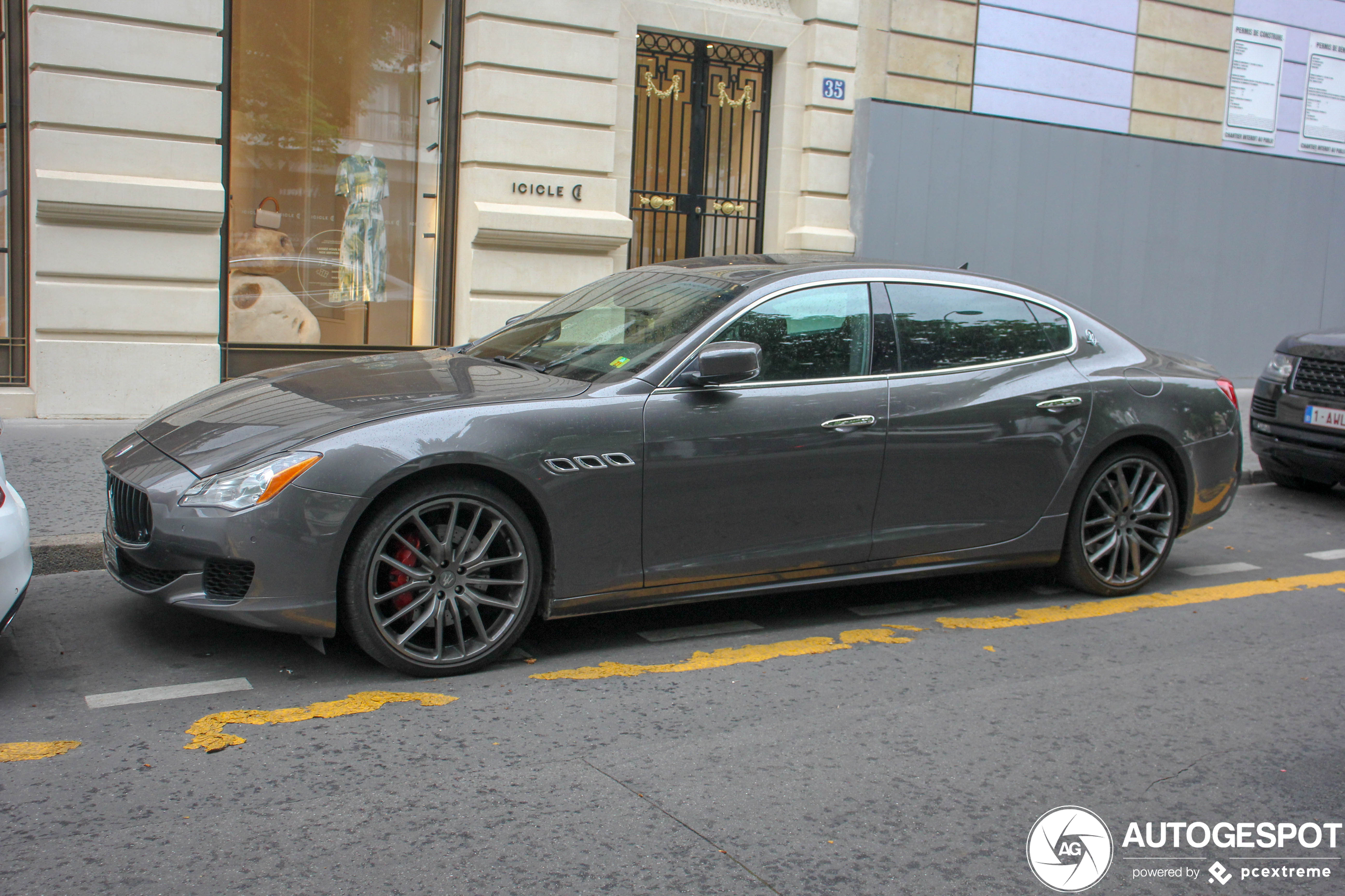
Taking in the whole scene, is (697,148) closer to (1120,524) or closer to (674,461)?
(1120,524)

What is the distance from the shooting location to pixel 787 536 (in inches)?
192

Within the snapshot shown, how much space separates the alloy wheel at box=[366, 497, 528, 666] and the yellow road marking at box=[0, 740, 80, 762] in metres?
1.02

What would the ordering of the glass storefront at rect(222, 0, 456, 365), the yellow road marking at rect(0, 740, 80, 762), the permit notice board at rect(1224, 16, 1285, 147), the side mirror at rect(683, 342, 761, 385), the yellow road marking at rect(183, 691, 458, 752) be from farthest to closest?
the permit notice board at rect(1224, 16, 1285, 147) < the glass storefront at rect(222, 0, 456, 365) < the side mirror at rect(683, 342, 761, 385) < the yellow road marking at rect(183, 691, 458, 752) < the yellow road marking at rect(0, 740, 80, 762)

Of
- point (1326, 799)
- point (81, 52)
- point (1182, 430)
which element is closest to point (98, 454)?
point (81, 52)

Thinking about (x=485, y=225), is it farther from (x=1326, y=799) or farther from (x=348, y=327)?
(x=1326, y=799)

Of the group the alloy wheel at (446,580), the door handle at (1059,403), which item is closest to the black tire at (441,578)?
the alloy wheel at (446,580)

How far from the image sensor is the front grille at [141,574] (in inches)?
164

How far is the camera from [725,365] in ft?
14.9

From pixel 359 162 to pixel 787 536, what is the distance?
7.59 metres

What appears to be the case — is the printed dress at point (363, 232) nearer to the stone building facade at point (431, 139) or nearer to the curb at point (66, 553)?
the stone building facade at point (431, 139)

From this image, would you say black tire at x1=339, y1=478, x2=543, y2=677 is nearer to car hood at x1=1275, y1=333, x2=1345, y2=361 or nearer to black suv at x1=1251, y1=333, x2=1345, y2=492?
black suv at x1=1251, y1=333, x2=1345, y2=492

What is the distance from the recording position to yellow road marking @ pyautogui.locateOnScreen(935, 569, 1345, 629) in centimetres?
539

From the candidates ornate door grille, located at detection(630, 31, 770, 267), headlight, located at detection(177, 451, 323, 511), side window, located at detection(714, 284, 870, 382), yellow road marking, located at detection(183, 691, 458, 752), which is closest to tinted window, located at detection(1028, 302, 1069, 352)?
side window, located at detection(714, 284, 870, 382)

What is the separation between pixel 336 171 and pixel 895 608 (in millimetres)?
7449
